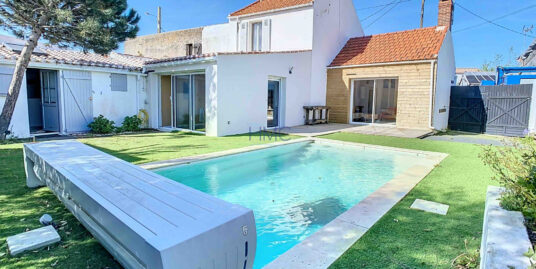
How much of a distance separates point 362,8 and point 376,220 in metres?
24.4

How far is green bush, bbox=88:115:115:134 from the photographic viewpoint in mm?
12055

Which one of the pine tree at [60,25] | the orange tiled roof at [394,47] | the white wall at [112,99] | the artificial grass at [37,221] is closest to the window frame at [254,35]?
the orange tiled roof at [394,47]

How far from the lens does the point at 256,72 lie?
12.5 meters

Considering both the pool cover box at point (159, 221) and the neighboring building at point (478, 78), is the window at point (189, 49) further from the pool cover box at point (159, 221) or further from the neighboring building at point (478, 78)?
the neighboring building at point (478, 78)

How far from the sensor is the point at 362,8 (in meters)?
24.2

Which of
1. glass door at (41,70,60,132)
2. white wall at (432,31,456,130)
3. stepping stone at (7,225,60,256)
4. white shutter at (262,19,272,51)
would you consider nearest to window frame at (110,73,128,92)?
glass door at (41,70,60,132)

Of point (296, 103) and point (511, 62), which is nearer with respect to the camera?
point (296, 103)

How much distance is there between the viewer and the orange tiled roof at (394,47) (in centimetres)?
1380

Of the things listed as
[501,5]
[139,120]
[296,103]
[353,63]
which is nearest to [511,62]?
[501,5]

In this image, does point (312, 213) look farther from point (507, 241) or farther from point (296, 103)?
point (296, 103)

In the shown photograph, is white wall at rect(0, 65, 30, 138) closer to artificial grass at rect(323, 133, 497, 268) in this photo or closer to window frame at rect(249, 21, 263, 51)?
window frame at rect(249, 21, 263, 51)

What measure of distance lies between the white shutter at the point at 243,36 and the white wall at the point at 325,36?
4.23 metres

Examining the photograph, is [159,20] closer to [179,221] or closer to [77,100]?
[77,100]

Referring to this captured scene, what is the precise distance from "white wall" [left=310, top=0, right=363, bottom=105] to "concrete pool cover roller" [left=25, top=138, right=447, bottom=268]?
11.7 meters
